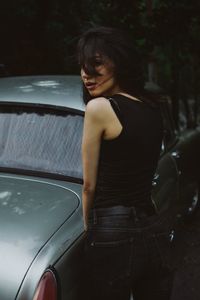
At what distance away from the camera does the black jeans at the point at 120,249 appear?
7.76 feet

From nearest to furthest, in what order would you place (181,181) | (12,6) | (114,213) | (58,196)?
1. (114,213)
2. (58,196)
3. (181,181)
4. (12,6)

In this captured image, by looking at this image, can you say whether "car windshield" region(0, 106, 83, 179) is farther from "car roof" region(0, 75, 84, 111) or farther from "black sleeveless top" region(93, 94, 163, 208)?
"black sleeveless top" region(93, 94, 163, 208)

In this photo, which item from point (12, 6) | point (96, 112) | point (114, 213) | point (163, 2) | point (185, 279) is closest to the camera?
point (96, 112)

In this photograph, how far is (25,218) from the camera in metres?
2.59

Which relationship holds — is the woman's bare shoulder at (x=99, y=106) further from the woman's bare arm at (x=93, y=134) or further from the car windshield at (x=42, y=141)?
the car windshield at (x=42, y=141)

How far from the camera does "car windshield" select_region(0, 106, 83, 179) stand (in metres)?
3.22

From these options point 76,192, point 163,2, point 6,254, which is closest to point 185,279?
point 76,192

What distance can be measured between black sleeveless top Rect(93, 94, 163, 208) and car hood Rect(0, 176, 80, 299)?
33 cm

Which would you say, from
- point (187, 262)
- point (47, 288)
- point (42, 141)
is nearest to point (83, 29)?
point (187, 262)

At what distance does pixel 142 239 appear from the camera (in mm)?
2416

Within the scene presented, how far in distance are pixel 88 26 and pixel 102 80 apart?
18.8 feet

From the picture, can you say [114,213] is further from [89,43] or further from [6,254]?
[89,43]

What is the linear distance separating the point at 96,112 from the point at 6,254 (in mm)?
722

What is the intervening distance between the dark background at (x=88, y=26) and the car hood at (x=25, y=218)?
280 centimetres
